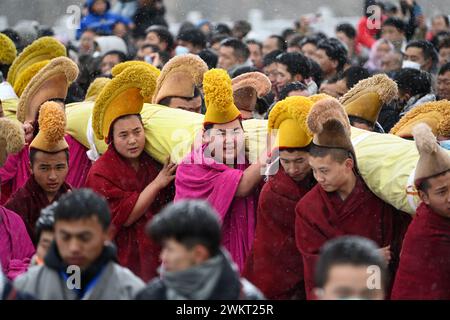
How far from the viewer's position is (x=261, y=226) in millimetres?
6305

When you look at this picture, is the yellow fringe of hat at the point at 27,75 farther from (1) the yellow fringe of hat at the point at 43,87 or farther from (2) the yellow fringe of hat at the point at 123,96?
(2) the yellow fringe of hat at the point at 123,96

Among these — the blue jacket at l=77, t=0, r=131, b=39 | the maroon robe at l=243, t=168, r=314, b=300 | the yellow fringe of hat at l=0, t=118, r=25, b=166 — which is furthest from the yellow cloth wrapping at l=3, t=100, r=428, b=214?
the blue jacket at l=77, t=0, r=131, b=39

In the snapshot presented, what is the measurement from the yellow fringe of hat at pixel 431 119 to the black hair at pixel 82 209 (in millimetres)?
2310

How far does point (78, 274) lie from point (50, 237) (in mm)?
407

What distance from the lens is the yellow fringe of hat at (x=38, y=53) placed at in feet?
28.7

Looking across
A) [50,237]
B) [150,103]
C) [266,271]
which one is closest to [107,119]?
[150,103]

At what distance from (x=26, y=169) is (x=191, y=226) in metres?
3.34

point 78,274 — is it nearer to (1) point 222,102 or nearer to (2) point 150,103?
(1) point 222,102

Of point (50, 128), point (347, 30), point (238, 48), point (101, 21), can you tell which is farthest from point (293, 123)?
point (101, 21)

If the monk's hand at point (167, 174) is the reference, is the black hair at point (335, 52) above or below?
above

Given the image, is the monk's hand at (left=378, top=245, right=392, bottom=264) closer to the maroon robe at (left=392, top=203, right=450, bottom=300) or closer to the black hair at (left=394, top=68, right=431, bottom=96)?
the maroon robe at (left=392, top=203, right=450, bottom=300)

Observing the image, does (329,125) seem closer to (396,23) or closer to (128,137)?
(128,137)

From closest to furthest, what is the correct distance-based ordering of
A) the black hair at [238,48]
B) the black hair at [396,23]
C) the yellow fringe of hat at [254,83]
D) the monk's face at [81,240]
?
the monk's face at [81,240] → the yellow fringe of hat at [254,83] → the black hair at [238,48] → the black hair at [396,23]

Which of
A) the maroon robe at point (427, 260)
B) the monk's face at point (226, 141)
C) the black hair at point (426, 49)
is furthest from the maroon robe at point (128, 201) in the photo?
the black hair at point (426, 49)
